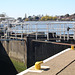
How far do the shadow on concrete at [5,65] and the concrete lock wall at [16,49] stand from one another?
48 cm

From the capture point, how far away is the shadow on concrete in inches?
547

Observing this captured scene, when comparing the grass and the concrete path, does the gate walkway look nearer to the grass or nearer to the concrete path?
the concrete path

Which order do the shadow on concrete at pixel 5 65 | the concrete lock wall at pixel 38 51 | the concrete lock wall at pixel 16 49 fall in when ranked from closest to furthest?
the concrete lock wall at pixel 38 51 < the concrete lock wall at pixel 16 49 < the shadow on concrete at pixel 5 65

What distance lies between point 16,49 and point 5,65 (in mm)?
2067

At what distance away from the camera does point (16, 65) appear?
520 inches

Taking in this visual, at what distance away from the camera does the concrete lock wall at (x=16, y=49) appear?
12.3 metres

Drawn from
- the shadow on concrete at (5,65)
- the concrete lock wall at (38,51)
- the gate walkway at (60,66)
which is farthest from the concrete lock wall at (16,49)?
the gate walkway at (60,66)

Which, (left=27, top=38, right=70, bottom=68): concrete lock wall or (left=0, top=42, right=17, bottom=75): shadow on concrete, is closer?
(left=27, top=38, right=70, bottom=68): concrete lock wall

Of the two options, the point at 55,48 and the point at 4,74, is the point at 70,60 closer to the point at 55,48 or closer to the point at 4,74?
the point at 55,48

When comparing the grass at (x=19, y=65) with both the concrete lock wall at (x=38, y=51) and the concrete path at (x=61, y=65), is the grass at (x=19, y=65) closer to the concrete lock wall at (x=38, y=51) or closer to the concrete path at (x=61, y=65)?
the concrete lock wall at (x=38, y=51)

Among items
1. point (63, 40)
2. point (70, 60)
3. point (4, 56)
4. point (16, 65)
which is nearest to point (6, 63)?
point (4, 56)

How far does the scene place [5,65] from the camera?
14500 millimetres

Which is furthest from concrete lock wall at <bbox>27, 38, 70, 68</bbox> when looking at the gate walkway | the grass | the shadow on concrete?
the gate walkway

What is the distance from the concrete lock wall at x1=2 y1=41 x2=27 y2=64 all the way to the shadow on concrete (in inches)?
19.1
